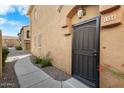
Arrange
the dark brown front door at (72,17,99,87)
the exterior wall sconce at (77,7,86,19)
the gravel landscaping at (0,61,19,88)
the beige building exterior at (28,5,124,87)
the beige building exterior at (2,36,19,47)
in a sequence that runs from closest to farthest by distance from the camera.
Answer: the beige building exterior at (28,5,124,87) → the dark brown front door at (72,17,99,87) → the gravel landscaping at (0,61,19,88) → the exterior wall sconce at (77,7,86,19) → the beige building exterior at (2,36,19,47)

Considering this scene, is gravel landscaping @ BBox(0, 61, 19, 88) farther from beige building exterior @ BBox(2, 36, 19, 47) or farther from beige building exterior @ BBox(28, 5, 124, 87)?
beige building exterior @ BBox(2, 36, 19, 47)

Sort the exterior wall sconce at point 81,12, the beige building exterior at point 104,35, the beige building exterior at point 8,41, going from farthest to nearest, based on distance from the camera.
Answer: the beige building exterior at point 8,41
the exterior wall sconce at point 81,12
the beige building exterior at point 104,35

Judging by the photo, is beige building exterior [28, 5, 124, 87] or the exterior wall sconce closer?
beige building exterior [28, 5, 124, 87]

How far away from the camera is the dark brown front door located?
4.71 m

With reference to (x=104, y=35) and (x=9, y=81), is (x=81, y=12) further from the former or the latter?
(x=9, y=81)

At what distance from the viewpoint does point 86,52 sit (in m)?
5.22

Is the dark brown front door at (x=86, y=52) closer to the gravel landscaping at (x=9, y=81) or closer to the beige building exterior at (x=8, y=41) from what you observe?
the gravel landscaping at (x=9, y=81)

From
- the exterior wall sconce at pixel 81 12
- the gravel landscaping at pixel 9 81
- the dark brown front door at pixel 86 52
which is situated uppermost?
the exterior wall sconce at pixel 81 12

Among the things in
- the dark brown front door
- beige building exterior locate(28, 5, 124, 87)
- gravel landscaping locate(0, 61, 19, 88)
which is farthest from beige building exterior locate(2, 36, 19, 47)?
the dark brown front door

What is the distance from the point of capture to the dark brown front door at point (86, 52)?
471cm

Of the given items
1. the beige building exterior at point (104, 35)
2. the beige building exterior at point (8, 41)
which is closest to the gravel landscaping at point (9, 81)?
the beige building exterior at point (104, 35)

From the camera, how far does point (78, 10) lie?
5801 mm
